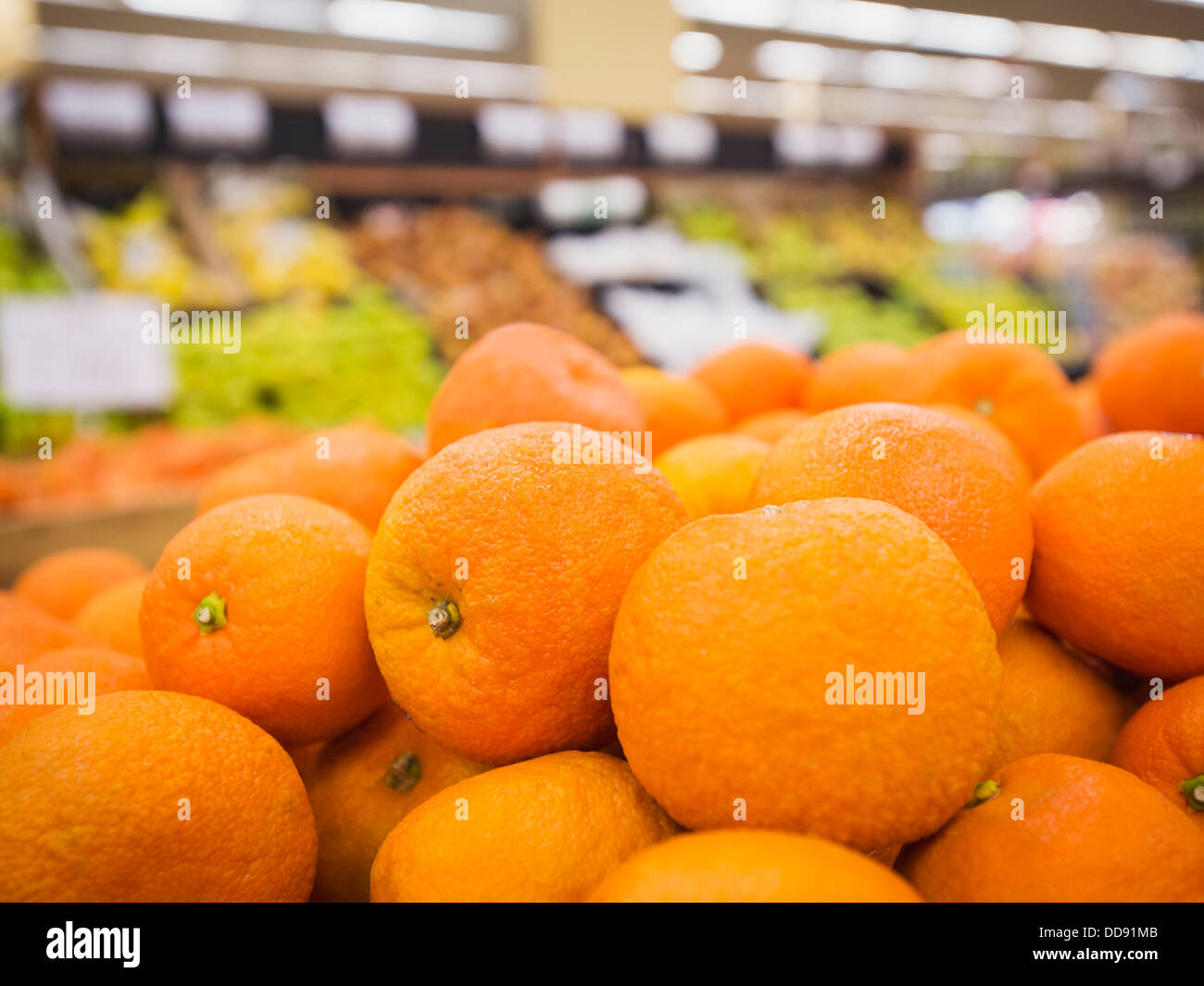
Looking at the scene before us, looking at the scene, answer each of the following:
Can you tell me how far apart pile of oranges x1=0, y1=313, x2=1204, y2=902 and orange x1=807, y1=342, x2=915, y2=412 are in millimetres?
404

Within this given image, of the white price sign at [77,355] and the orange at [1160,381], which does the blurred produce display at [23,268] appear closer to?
the white price sign at [77,355]

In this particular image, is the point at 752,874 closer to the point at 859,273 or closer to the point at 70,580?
the point at 70,580

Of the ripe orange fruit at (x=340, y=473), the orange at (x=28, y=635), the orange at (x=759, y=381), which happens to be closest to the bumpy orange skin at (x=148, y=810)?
the orange at (x=28, y=635)

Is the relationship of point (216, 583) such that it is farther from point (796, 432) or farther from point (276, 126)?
point (276, 126)

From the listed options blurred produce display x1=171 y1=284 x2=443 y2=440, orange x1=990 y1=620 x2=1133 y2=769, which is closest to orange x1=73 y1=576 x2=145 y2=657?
orange x1=990 y1=620 x2=1133 y2=769

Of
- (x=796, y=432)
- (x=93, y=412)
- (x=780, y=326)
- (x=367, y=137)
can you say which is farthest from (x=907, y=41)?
(x=796, y=432)

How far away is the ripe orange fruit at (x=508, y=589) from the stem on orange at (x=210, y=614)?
16 cm

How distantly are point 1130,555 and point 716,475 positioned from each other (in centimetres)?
47

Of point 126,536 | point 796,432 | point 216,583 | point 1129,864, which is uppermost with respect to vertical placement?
point 796,432

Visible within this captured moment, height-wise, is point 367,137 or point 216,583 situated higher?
point 367,137

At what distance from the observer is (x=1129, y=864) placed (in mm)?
661

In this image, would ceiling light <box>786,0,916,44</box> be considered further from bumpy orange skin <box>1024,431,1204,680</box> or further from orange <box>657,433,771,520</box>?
bumpy orange skin <box>1024,431,1204,680</box>

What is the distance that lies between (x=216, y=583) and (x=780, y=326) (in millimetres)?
5167
